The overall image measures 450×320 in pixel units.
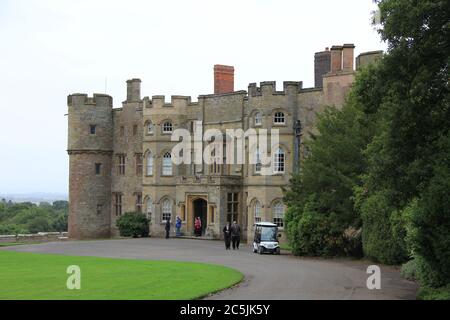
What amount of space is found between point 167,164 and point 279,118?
1049cm

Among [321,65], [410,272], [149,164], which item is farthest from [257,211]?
[410,272]

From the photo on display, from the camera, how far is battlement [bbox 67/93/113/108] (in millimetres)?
54469

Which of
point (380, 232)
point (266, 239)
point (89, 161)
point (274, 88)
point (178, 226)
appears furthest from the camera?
point (89, 161)

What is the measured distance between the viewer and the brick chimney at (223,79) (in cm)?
5053

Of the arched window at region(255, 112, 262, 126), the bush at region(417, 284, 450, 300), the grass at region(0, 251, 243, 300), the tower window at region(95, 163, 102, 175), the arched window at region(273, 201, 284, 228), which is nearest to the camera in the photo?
the bush at region(417, 284, 450, 300)

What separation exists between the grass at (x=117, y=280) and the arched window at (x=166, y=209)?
68.8 ft

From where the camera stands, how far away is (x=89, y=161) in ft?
181

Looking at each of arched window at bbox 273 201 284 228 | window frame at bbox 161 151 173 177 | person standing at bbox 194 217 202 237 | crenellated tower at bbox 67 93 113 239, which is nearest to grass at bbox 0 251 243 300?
arched window at bbox 273 201 284 228

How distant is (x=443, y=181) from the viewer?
1691cm

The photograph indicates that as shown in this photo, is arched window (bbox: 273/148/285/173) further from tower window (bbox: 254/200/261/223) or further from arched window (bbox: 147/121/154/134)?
arched window (bbox: 147/121/154/134)

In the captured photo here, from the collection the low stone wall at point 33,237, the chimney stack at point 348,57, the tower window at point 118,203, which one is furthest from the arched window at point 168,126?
the chimney stack at point 348,57

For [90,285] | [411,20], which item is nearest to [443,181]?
[411,20]

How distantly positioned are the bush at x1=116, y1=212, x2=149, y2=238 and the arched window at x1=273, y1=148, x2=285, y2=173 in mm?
11277

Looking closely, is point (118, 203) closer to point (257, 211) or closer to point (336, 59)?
point (257, 211)
